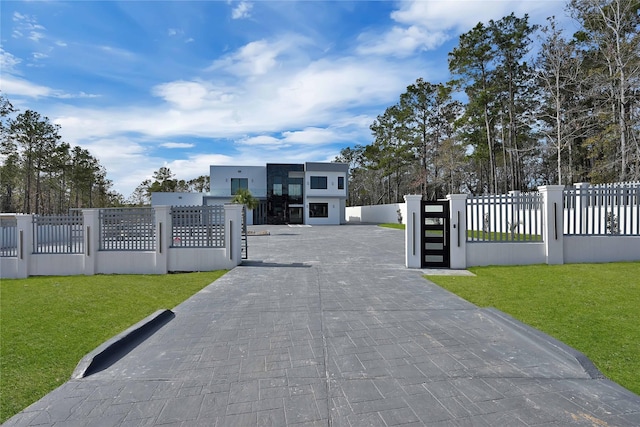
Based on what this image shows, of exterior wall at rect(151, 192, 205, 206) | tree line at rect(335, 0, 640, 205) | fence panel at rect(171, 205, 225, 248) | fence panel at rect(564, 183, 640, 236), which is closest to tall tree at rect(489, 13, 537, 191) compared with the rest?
tree line at rect(335, 0, 640, 205)

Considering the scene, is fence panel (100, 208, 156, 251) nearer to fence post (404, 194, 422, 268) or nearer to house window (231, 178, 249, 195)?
fence post (404, 194, 422, 268)

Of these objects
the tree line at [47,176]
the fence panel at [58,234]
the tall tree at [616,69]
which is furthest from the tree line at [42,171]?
the tall tree at [616,69]

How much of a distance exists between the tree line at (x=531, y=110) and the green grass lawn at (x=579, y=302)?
12.5 m

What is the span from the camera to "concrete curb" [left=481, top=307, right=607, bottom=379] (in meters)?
3.35

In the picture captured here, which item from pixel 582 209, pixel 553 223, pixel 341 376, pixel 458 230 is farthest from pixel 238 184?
pixel 341 376

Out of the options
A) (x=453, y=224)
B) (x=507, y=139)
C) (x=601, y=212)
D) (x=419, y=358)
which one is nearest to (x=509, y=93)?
(x=507, y=139)

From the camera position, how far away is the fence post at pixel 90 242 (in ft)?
31.2

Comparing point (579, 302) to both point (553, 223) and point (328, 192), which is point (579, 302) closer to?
point (553, 223)

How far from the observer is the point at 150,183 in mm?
57438

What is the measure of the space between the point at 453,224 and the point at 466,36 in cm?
2198

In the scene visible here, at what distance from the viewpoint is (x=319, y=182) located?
37.3 metres

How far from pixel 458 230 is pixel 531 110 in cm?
2166

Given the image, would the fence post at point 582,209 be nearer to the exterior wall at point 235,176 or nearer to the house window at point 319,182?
the house window at point 319,182

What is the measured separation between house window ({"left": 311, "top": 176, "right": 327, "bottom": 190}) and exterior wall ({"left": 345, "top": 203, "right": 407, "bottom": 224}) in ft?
20.8
